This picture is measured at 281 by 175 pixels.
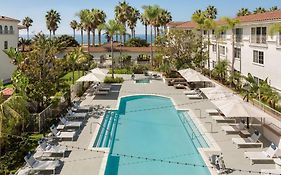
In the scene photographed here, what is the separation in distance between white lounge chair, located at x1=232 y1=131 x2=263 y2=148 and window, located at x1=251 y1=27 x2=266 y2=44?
15.0m

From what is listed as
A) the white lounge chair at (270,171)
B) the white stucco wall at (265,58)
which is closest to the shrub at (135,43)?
the white stucco wall at (265,58)

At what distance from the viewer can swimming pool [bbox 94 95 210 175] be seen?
17094 millimetres

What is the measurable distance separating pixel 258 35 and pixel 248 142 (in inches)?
675

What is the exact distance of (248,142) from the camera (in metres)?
19.3

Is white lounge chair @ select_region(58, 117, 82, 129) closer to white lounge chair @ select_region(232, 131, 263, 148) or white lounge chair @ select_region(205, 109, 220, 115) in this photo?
white lounge chair @ select_region(205, 109, 220, 115)

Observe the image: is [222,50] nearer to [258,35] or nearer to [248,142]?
[258,35]

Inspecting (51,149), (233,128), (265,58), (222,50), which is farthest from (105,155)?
(222,50)

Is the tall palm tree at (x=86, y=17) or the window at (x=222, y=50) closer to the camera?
the window at (x=222, y=50)

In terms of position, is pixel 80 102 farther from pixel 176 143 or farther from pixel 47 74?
pixel 176 143

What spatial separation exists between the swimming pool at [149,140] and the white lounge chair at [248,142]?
1.98 m

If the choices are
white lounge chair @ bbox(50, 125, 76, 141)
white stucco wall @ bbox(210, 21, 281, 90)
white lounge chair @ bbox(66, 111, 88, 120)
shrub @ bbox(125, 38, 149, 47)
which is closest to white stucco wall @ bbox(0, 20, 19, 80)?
white lounge chair @ bbox(66, 111, 88, 120)

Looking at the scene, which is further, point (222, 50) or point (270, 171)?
point (222, 50)

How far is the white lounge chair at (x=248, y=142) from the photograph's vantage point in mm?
18953

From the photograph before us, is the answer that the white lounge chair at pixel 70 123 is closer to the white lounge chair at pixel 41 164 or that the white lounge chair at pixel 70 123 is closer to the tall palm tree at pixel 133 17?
the white lounge chair at pixel 41 164
